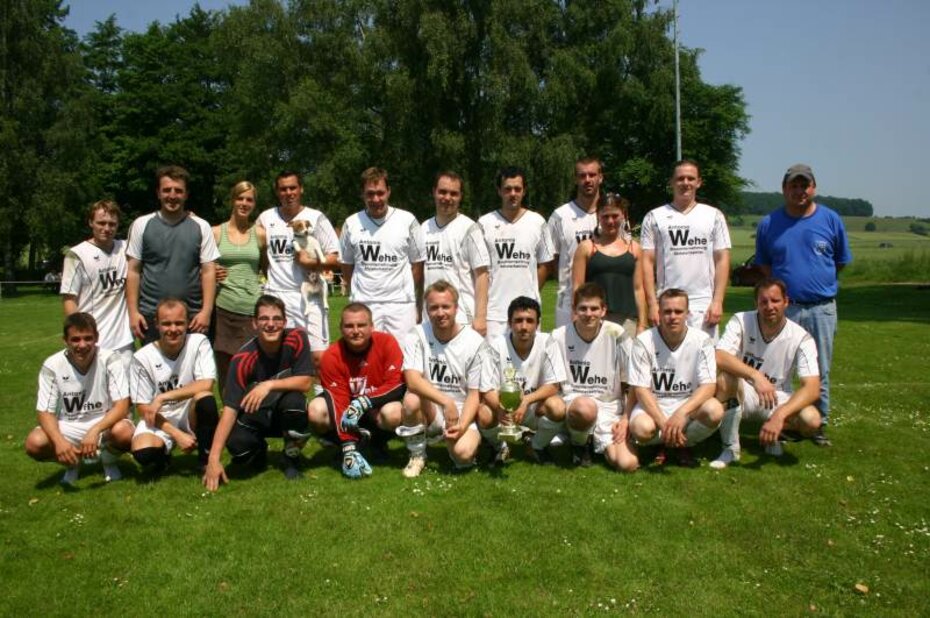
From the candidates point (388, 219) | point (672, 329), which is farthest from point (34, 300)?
point (672, 329)

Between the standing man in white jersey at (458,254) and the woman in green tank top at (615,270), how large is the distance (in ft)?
2.88

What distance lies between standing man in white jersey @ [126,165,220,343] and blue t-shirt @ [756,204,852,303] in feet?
17.3

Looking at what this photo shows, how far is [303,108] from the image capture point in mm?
33438

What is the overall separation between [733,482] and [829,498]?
2.17 ft

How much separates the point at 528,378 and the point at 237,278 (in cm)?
292

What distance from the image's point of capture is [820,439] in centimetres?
670

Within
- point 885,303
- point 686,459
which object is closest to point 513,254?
point 686,459

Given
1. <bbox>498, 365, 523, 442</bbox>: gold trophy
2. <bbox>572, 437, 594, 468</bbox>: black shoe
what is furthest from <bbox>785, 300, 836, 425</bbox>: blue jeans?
<bbox>498, 365, 523, 442</bbox>: gold trophy

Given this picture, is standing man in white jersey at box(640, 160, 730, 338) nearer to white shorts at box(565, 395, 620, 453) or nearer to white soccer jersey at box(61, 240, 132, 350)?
white shorts at box(565, 395, 620, 453)

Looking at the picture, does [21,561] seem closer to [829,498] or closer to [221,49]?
[829,498]

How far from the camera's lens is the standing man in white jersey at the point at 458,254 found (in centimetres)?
670

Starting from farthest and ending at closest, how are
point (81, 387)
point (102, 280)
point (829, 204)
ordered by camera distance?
point (829, 204), point (102, 280), point (81, 387)

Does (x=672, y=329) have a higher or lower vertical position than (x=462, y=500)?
higher

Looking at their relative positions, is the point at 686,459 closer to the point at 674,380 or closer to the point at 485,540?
the point at 674,380
